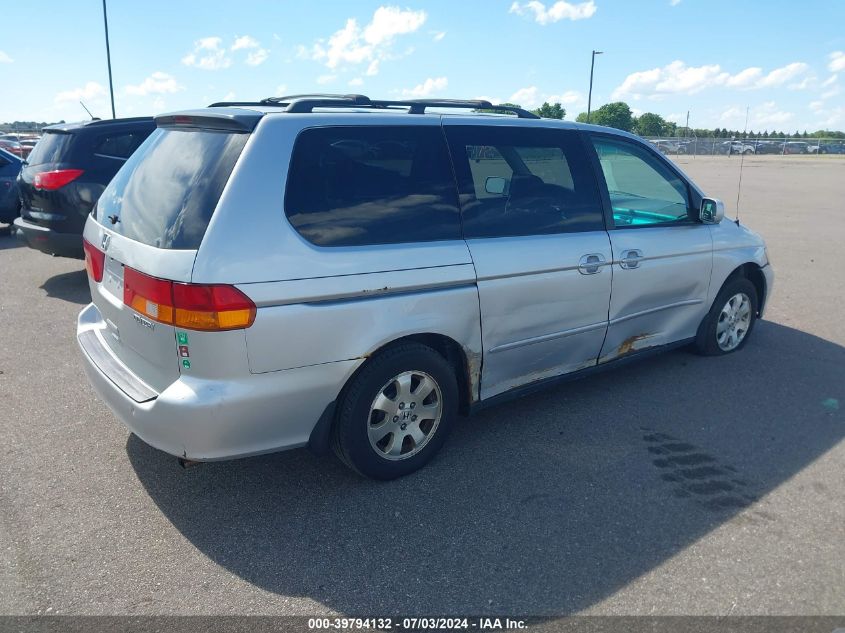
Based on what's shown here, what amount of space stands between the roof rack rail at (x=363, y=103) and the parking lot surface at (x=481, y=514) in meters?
1.91

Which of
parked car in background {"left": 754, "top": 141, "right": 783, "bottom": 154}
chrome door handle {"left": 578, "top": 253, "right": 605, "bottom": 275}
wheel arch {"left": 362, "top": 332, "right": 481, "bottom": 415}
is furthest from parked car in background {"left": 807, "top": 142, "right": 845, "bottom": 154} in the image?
wheel arch {"left": 362, "top": 332, "right": 481, "bottom": 415}

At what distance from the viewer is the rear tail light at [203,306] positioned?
9.20ft

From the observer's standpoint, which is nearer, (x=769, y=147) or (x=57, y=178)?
(x=57, y=178)

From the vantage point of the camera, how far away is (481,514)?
10.8 feet

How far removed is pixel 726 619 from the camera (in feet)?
8.53

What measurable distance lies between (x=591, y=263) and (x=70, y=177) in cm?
603

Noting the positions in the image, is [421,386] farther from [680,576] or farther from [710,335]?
[710,335]

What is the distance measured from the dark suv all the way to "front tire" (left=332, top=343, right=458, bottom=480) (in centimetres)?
543

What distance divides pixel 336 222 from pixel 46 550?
1938mm

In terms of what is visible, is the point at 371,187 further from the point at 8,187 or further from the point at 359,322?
the point at 8,187

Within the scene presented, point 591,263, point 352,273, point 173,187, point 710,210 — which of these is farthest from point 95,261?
point 710,210

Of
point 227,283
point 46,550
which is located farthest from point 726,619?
point 46,550

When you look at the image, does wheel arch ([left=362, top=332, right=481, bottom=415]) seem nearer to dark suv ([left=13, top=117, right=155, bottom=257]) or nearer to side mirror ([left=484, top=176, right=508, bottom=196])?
side mirror ([left=484, top=176, right=508, bottom=196])

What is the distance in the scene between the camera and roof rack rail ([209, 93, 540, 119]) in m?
3.39
